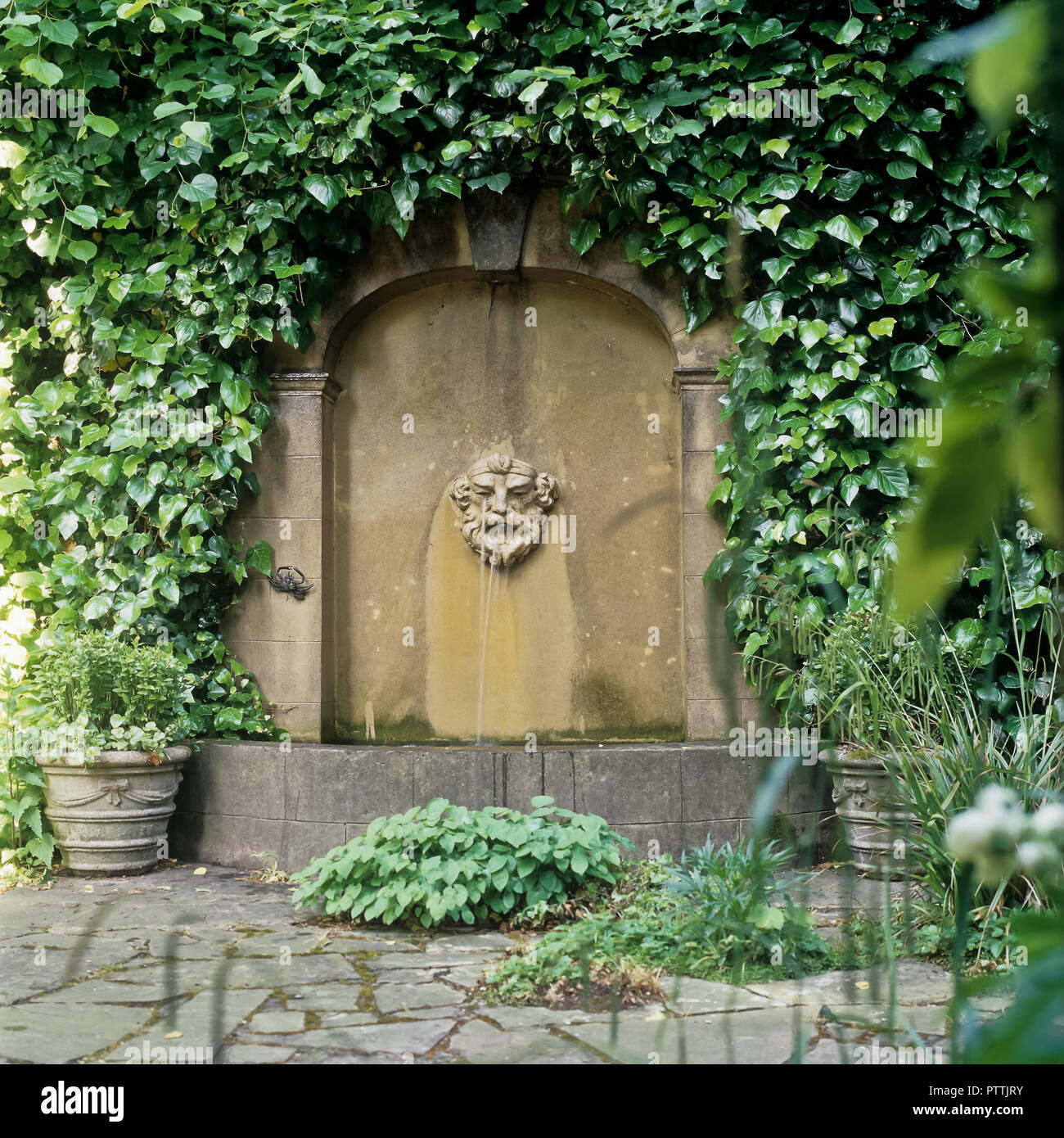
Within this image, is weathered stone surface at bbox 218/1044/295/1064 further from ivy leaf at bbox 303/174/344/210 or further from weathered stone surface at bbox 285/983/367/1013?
ivy leaf at bbox 303/174/344/210

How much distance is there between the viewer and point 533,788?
4602 millimetres

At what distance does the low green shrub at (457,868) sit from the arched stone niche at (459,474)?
1.52 meters

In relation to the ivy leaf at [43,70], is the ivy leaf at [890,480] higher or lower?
lower

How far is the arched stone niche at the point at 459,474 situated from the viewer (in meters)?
5.42

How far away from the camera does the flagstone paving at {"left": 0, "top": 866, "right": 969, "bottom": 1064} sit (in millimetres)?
2529

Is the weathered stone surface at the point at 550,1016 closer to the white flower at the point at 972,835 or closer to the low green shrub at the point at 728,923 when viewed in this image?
the low green shrub at the point at 728,923

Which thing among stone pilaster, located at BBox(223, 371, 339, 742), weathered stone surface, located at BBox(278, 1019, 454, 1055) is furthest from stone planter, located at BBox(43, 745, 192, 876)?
weathered stone surface, located at BBox(278, 1019, 454, 1055)

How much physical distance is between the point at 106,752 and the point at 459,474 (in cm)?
226

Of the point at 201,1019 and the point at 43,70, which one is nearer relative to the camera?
the point at 201,1019

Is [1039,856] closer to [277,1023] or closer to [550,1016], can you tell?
[550,1016]

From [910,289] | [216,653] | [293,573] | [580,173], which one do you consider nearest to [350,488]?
[293,573]

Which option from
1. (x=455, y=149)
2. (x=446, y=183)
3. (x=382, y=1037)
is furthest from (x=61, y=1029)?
(x=455, y=149)

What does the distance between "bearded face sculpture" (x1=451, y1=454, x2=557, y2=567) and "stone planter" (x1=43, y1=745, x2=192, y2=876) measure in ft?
6.19

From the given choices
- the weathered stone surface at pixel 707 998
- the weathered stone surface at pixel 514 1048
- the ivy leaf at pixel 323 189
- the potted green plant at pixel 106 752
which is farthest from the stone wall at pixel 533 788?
the ivy leaf at pixel 323 189
